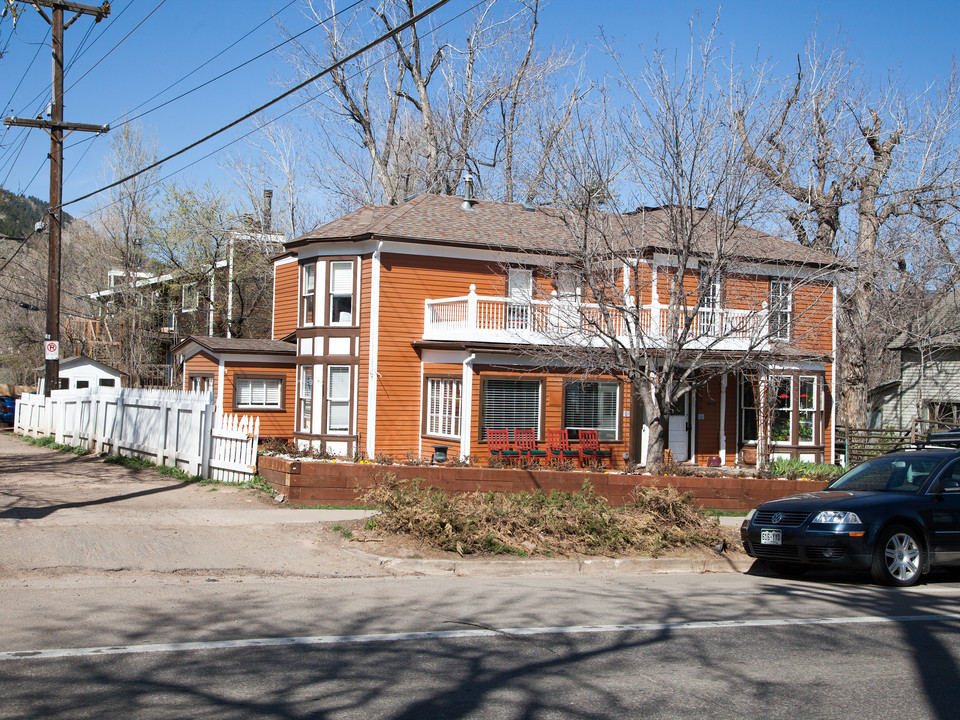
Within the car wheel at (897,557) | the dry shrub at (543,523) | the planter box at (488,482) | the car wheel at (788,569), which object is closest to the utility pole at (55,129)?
the planter box at (488,482)

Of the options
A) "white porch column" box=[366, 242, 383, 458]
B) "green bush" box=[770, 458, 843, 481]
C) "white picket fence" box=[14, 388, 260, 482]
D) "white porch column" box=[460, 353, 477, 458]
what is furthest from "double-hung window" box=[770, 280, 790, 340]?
"white porch column" box=[366, 242, 383, 458]

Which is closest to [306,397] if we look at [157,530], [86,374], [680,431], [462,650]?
[680,431]

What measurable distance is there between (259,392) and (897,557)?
18.7 meters

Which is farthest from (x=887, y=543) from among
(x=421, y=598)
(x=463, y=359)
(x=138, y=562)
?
(x=463, y=359)

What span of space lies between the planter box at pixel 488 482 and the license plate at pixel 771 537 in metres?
4.80

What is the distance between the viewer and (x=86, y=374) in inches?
1331

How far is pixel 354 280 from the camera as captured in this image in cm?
2325

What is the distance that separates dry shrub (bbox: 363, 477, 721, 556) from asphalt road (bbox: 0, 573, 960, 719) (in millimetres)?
1309

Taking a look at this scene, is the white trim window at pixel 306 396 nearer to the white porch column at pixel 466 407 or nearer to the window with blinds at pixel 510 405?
the white porch column at pixel 466 407

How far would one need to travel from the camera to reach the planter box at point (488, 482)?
50.2 feet

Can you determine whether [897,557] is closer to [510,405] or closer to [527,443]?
[527,443]

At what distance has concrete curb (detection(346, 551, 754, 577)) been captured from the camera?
10625 millimetres

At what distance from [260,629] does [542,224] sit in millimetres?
19275

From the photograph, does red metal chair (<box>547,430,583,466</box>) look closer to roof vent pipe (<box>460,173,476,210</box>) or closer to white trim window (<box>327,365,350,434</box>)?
white trim window (<box>327,365,350,434</box>)
